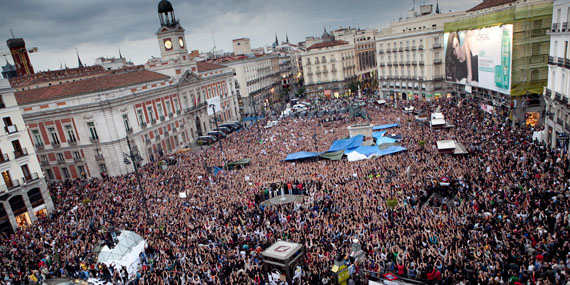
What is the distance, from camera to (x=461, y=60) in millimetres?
44031

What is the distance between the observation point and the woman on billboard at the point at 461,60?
40781 millimetres

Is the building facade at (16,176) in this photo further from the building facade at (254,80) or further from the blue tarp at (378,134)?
the building facade at (254,80)

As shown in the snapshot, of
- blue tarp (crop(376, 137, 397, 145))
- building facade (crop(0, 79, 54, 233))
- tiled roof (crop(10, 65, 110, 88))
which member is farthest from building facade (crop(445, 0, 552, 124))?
tiled roof (crop(10, 65, 110, 88))

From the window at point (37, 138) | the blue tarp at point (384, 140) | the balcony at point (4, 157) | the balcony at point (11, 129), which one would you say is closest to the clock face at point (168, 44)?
the window at point (37, 138)

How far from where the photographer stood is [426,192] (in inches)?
745

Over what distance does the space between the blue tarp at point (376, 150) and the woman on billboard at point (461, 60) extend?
20.9m

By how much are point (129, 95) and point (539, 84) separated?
39714 millimetres

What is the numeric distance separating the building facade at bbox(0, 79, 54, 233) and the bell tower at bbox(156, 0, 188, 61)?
81.3 feet

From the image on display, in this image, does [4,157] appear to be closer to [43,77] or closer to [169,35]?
[169,35]

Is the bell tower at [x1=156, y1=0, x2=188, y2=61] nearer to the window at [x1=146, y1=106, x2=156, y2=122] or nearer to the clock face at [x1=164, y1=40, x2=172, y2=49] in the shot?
the clock face at [x1=164, y1=40, x2=172, y2=49]

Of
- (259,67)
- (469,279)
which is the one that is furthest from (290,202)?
(259,67)

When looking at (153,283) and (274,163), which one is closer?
(153,283)

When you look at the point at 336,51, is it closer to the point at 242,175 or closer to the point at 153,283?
the point at 242,175

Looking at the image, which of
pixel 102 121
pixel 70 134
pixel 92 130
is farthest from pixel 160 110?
pixel 70 134
